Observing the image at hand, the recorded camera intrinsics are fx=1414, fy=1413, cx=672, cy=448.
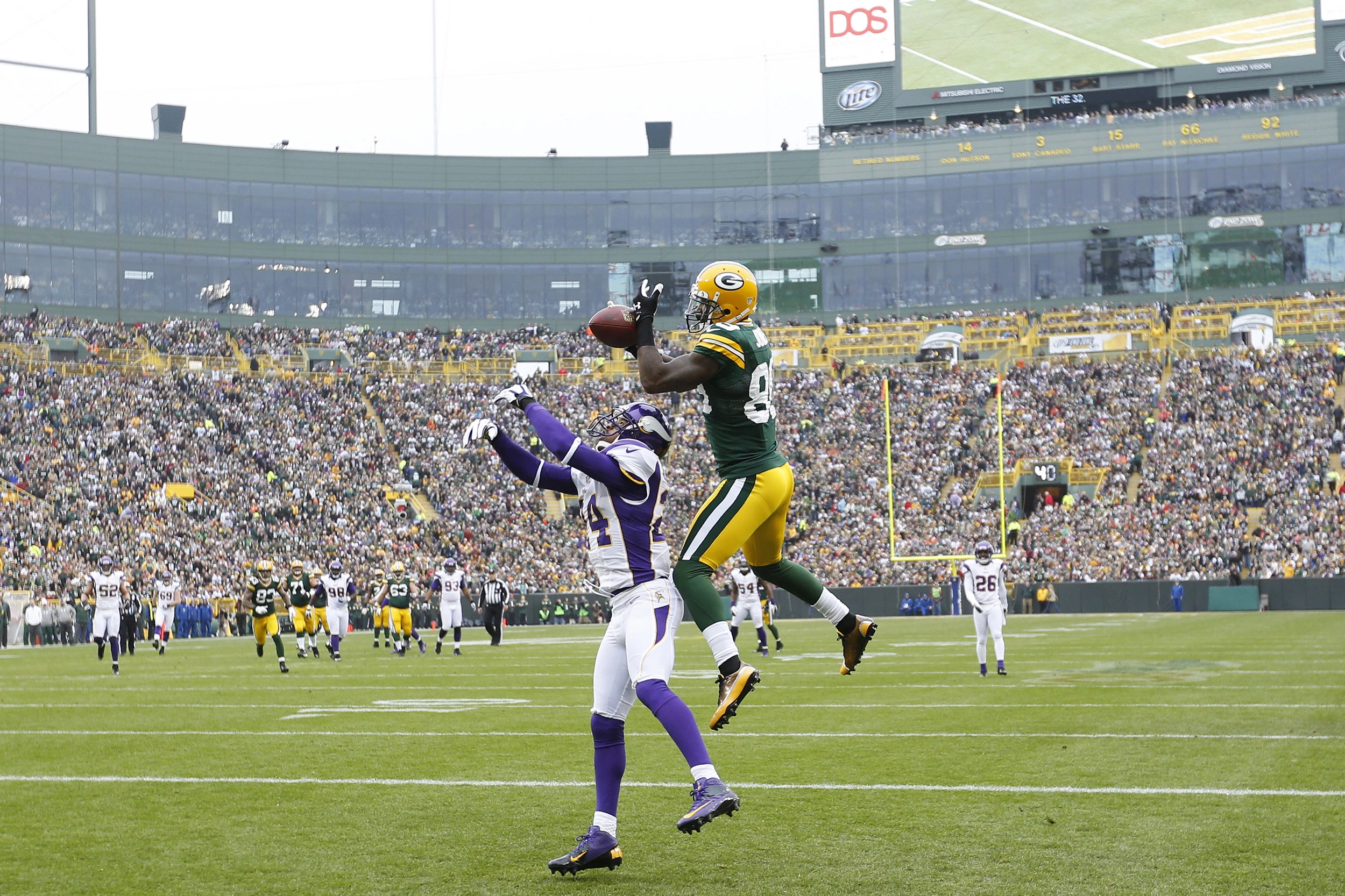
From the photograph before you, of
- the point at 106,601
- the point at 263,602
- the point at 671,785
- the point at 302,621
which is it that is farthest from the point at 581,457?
the point at 106,601

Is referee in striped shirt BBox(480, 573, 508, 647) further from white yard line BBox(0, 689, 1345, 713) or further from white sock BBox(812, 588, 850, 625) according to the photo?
white sock BBox(812, 588, 850, 625)

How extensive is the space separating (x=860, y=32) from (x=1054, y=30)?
8.91 m

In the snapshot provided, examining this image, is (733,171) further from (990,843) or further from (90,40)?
(990,843)

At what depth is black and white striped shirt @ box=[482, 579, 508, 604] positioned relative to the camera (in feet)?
90.6

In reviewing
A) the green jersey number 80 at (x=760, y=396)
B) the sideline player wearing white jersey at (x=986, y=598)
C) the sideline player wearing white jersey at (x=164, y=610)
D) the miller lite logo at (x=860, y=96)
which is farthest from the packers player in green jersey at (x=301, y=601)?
the miller lite logo at (x=860, y=96)

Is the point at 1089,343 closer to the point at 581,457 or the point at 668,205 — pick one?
the point at 668,205

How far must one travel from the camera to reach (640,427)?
6.84 meters

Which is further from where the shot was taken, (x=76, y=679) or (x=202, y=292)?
(x=202, y=292)

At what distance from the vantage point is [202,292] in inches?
2456

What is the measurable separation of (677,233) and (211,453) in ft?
95.2

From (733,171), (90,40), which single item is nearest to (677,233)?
(733,171)

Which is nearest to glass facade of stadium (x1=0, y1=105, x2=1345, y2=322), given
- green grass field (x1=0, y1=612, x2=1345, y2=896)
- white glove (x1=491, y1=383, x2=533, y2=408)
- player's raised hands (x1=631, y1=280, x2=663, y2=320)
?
green grass field (x1=0, y1=612, x2=1345, y2=896)

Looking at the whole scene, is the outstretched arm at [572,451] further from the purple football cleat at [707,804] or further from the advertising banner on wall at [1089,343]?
the advertising banner on wall at [1089,343]

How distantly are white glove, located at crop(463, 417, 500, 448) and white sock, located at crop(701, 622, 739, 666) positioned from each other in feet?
4.52
